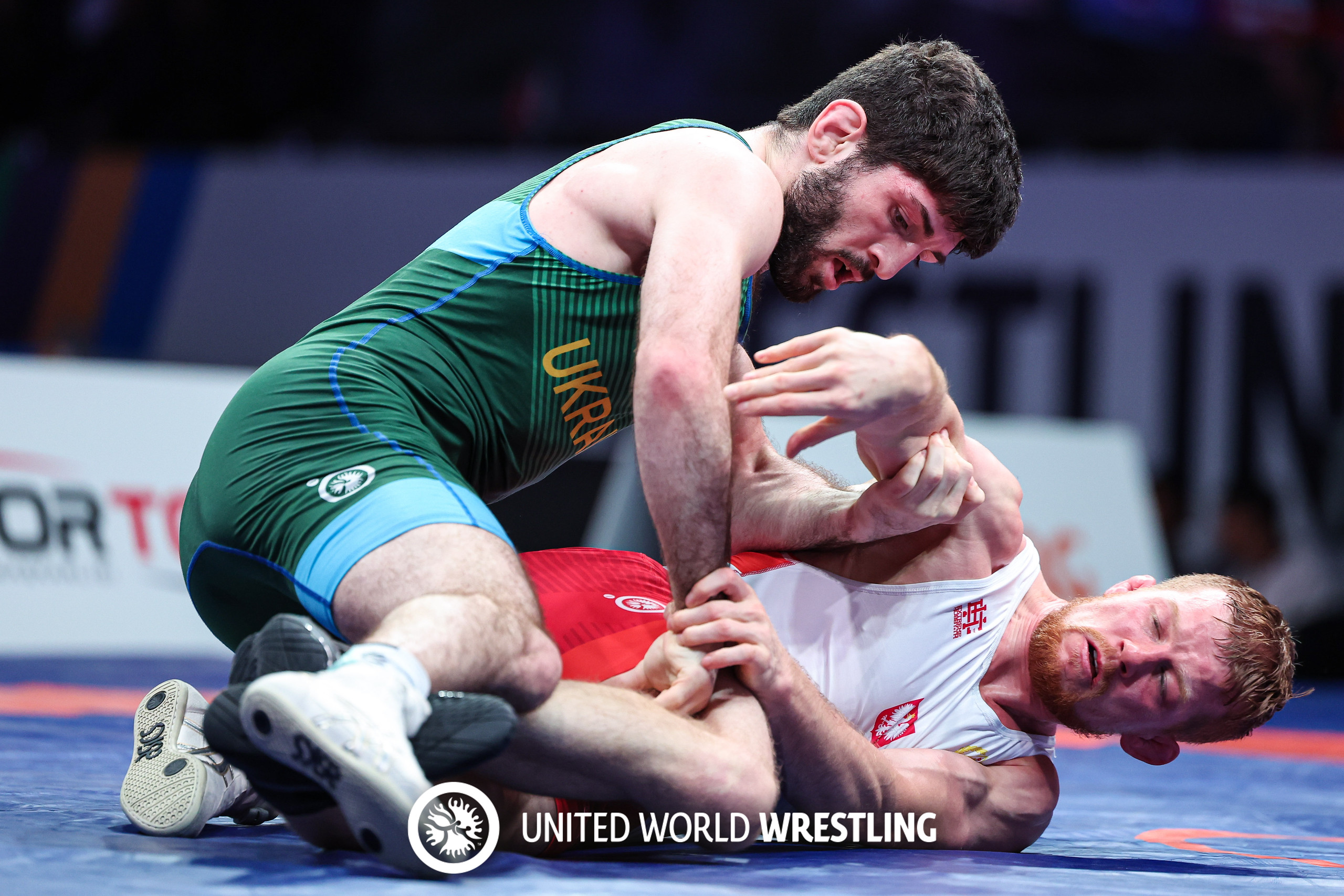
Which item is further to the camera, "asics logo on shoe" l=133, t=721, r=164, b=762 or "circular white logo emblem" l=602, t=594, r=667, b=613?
"circular white logo emblem" l=602, t=594, r=667, b=613

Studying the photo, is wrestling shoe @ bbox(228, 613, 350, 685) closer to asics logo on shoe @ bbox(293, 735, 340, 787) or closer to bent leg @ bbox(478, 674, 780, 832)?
asics logo on shoe @ bbox(293, 735, 340, 787)

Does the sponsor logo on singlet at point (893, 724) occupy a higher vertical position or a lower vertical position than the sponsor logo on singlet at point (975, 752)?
higher

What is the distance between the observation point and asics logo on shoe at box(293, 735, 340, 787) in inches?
56.1

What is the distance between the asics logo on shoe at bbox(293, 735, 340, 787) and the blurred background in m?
4.13

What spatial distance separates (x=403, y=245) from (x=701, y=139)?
5.29 meters

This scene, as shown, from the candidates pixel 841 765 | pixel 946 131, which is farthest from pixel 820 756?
pixel 946 131

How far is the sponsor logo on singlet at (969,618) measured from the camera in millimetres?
2533

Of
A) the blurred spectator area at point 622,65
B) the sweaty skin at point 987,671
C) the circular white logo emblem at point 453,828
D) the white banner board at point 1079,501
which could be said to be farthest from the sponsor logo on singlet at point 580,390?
the blurred spectator area at point 622,65

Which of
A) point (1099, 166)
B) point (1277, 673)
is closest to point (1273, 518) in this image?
point (1099, 166)

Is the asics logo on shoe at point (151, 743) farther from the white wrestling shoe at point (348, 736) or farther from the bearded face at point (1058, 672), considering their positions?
the bearded face at point (1058, 672)

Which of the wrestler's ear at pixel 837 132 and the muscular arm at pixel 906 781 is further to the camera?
the wrestler's ear at pixel 837 132

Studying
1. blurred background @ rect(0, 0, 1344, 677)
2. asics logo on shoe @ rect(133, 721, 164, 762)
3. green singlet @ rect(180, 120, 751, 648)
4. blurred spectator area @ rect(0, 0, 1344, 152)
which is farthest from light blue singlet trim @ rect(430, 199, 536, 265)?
blurred spectator area @ rect(0, 0, 1344, 152)

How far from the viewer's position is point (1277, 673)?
2525 millimetres

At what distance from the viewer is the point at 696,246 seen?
197cm
